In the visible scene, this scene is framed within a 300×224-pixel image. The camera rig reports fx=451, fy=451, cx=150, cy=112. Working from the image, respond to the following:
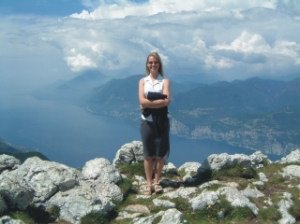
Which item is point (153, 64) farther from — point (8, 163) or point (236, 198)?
point (8, 163)

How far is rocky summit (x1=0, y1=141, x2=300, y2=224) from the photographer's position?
14.7m

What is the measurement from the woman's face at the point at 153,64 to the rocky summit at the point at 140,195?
15.7 ft

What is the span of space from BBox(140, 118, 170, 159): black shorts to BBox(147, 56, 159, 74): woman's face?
1963mm

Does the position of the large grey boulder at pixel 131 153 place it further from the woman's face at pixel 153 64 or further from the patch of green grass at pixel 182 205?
the woman's face at pixel 153 64

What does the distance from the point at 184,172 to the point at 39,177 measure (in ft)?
26.6

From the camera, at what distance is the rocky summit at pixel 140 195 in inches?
577

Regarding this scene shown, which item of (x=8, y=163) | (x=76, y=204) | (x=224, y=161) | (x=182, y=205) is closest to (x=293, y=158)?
(x=224, y=161)

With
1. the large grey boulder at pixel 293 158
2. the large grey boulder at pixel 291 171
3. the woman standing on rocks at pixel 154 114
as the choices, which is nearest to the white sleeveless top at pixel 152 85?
the woman standing on rocks at pixel 154 114

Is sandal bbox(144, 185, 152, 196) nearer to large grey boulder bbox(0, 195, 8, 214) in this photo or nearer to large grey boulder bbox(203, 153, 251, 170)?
large grey boulder bbox(203, 153, 251, 170)

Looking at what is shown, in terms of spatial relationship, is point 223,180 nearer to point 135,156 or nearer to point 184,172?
point 184,172

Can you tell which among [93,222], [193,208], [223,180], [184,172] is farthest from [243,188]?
[93,222]

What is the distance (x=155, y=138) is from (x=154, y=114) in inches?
41.2

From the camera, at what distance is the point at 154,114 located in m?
17.0

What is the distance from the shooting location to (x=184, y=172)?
22.7m
